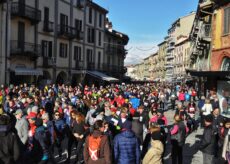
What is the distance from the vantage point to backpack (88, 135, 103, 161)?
686 centimetres

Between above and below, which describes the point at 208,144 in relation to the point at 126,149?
below

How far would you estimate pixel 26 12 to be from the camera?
30.9 meters

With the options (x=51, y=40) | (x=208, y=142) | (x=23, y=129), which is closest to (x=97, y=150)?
(x=23, y=129)

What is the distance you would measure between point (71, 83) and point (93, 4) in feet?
36.4

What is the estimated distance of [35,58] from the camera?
3250 centimetres

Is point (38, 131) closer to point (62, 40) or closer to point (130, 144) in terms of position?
point (130, 144)

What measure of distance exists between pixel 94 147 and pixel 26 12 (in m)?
25.9

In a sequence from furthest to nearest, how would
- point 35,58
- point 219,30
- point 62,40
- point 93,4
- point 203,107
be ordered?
point 93,4 → point 62,40 → point 35,58 → point 219,30 → point 203,107

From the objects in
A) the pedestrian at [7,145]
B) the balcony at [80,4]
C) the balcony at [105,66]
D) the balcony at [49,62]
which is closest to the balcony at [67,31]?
the balcony at [49,62]

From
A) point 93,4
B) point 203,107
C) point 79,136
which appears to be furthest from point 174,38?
point 79,136

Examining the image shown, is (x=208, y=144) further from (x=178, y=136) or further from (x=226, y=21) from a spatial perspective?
(x=226, y=21)

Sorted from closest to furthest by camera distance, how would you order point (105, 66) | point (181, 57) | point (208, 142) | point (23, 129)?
1. point (208, 142)
2. point (23, 129)
3. point (105, 66)
4. point (181, 57)

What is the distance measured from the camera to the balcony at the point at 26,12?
2947 cm

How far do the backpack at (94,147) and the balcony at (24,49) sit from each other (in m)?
23.5
